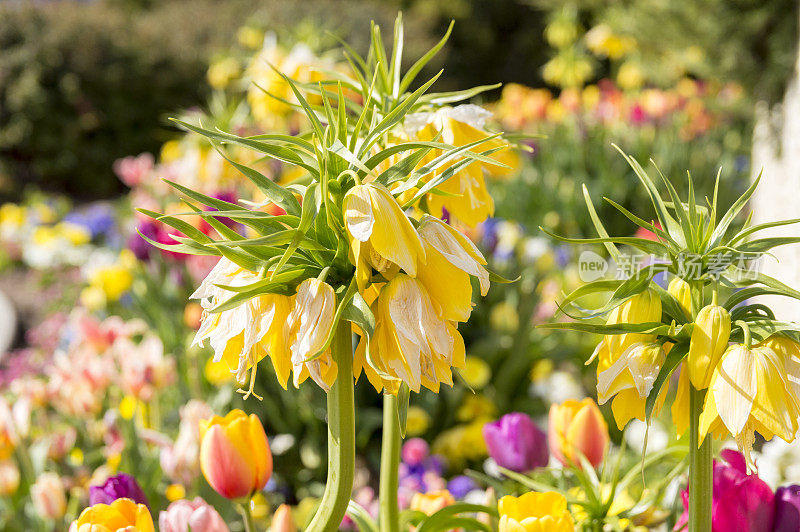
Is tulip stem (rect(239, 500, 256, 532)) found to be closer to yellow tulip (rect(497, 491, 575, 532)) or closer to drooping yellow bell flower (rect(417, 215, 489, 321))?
yellow tulip (rect(497, 491, 575, 532))

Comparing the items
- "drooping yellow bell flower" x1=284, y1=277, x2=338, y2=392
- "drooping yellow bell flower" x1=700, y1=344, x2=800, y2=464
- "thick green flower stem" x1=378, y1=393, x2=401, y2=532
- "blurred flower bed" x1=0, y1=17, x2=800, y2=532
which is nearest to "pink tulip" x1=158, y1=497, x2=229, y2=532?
"blurred flower bed" x1=0, y1=17, x2=800, y2=532

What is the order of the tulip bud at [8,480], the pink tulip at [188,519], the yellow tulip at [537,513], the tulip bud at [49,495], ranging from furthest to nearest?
the tulip bud at [8,480] → the tulip bud at [49,495] → the pink tulip at [188,519] → the yellow tulip at [537,513]

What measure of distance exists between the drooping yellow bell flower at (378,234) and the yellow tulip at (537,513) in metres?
0.29

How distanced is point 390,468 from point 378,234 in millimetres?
334

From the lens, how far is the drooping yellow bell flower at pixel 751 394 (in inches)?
23.6

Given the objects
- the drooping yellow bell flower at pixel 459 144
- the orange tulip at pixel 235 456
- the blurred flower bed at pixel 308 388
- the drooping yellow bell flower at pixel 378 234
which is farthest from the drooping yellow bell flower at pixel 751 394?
the orange tulip at pixel 235 456

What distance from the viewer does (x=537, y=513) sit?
77 cm

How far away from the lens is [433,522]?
838 mm

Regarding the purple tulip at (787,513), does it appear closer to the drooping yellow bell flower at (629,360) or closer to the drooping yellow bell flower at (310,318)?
the drooping yellow bell flower at (629,360)

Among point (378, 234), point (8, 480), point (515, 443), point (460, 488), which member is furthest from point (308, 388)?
point (378, 234)

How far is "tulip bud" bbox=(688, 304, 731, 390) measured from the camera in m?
0.61

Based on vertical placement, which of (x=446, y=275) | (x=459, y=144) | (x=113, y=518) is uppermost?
(x=459, y=144)

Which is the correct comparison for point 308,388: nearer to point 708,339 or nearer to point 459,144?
point 459,144

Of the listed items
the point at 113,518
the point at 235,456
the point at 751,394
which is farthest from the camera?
the point at 235,456
